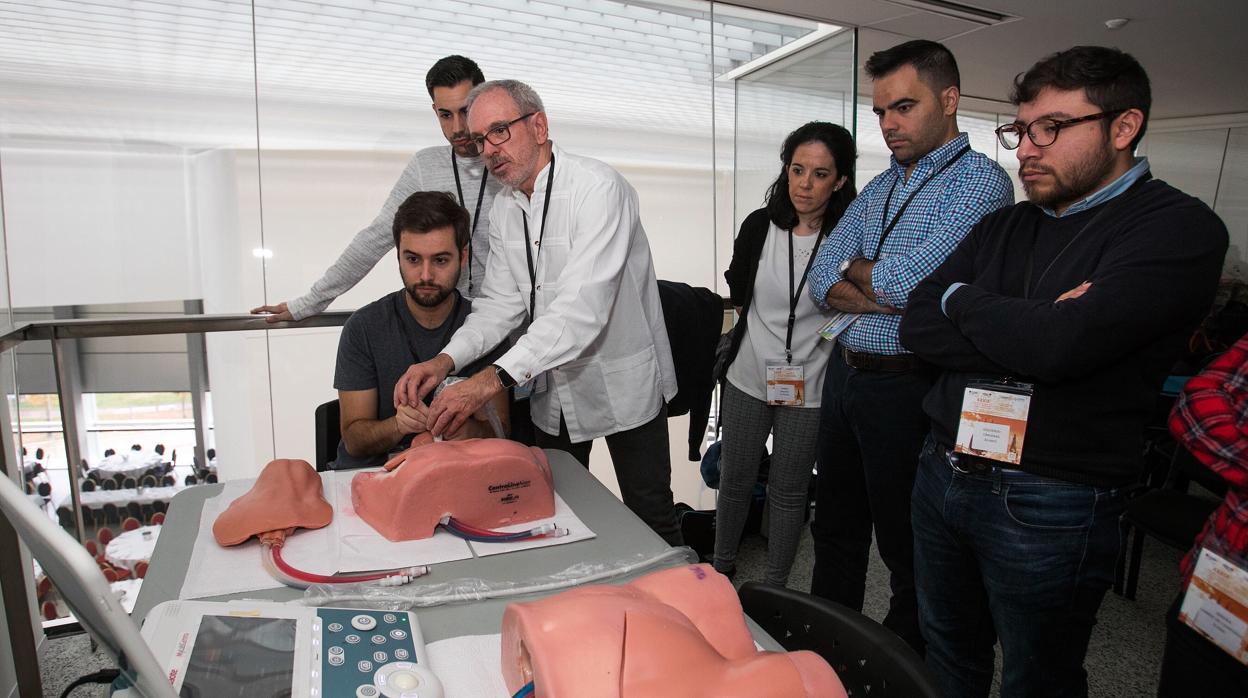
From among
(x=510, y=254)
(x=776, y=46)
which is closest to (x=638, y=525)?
(x=510, y=254)

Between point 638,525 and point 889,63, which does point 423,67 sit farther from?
point 638,525

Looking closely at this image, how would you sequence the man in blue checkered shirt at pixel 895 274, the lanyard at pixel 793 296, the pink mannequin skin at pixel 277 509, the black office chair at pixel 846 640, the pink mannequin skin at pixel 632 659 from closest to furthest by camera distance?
1. the pink mannequin skin at pixel 632 659
2. the black office chair at pixel 846 640
3. the pink mannequin skin at pixel 277 509
4. the man in blue checkered shirt at pixel 895 274
5. the lanyard at pixel 793 296

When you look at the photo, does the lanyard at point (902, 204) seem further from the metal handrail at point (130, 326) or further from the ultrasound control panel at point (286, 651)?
the metal handrail at point (130, 326)

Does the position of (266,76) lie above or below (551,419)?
above

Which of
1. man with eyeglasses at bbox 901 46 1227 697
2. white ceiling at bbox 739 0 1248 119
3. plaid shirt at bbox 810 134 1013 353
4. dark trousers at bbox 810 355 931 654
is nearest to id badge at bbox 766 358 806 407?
dark trousers at bbox 810 355 931 654

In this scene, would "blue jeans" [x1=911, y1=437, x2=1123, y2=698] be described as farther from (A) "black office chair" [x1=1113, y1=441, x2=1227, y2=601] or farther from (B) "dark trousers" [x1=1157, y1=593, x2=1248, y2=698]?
(A) "black office chair" [x1=1113, y1=441, x2=1227, y2=601]

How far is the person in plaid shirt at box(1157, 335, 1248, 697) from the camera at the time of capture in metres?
1.24

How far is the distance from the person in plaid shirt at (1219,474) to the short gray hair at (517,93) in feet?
4.96

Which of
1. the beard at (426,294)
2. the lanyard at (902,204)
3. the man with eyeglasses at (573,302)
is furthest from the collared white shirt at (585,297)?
the lanyard at (902,204)

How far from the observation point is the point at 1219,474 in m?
1.28

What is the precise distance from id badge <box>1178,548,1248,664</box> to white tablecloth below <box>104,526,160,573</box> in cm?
296

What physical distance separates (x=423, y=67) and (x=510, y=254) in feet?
4.30

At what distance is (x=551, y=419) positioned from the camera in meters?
2.06

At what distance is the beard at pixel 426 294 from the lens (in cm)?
198
